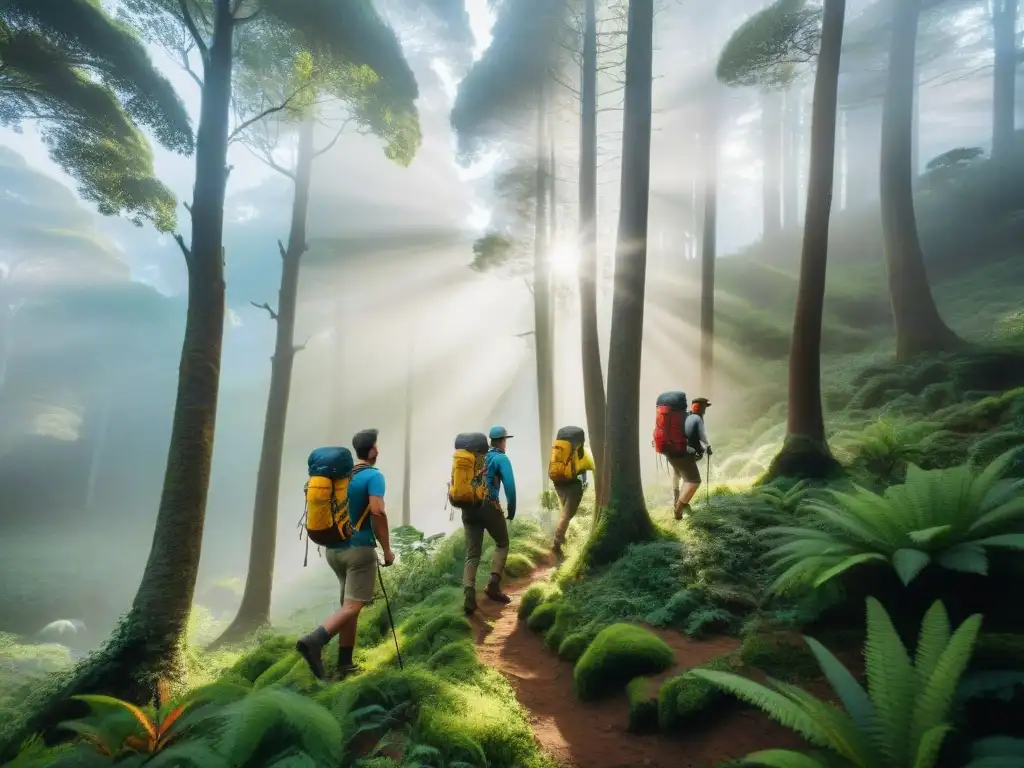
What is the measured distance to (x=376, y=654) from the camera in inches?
200

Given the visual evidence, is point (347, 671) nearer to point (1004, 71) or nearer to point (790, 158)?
point (790, 158)

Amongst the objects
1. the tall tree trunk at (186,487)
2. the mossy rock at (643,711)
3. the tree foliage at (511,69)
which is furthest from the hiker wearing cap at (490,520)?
the tree foliage at (511,69)

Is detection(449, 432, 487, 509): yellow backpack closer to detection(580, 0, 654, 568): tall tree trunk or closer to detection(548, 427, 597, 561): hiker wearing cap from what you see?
detection(580, 0, 654, 568): tall tree trunk

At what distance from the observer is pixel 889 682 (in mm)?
2207

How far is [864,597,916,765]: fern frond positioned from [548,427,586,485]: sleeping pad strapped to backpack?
5331 mm

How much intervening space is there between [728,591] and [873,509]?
1.60 meters

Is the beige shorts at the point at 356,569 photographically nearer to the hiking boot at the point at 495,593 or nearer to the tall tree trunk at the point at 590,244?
the hiking boot at the point at 495,593

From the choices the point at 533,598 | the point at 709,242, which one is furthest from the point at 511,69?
the point at 533,598

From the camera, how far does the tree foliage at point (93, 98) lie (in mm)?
6781

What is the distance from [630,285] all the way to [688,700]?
5.34 meters

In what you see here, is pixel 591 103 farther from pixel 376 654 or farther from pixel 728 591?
pixel 376 654

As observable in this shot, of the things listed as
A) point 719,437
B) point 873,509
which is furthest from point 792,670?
point 719,437

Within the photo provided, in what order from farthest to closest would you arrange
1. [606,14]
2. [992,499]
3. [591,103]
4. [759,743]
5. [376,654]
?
[606,14] < [591,103] < [376,654] < [992,499] < [759,743]

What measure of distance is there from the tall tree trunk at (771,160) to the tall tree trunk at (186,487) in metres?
28.5
